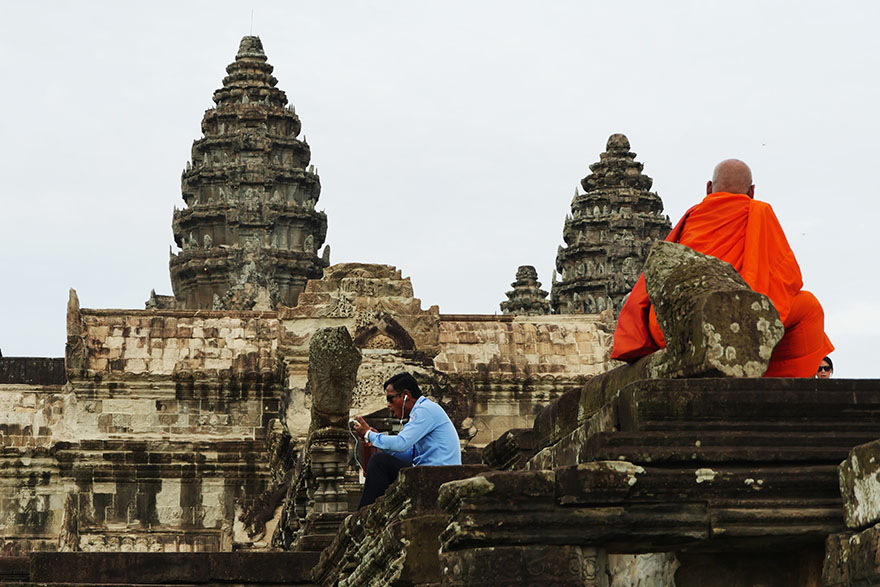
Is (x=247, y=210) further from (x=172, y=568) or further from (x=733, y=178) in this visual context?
(x=733, y=178)

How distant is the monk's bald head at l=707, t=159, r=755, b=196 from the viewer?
948cm

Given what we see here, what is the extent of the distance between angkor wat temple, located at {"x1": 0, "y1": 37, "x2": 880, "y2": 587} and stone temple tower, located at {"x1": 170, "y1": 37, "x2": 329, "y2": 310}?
102 millimetres

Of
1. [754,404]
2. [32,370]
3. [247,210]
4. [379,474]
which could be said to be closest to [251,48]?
[247,210]

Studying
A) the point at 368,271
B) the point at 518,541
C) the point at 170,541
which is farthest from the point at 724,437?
the point at 170,541

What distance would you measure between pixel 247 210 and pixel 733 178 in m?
53.0

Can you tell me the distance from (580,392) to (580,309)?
175ft

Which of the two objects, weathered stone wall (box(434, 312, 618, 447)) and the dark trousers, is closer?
the dark trousers

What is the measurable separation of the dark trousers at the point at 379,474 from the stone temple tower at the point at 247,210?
47614 mm

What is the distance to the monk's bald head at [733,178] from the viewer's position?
9484mm

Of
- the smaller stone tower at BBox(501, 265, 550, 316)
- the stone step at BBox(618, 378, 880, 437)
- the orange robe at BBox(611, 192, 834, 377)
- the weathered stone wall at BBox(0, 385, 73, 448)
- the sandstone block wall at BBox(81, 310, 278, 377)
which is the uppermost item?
the smaller stone tower at BBox(501, 265, 550, 316)

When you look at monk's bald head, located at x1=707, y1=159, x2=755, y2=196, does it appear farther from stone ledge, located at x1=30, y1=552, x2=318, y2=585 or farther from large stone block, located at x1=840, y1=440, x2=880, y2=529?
stone ledge, located at x1=30, y1=552, x2=318, y2=585

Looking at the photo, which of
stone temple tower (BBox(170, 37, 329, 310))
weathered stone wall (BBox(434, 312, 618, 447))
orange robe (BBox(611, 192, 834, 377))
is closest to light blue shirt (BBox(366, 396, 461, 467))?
orange robe (BBox(611, 192, 834, 377))

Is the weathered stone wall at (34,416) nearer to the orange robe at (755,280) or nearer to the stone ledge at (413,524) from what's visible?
the stone ledge at (413,524)

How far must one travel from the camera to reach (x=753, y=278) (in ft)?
29.3
